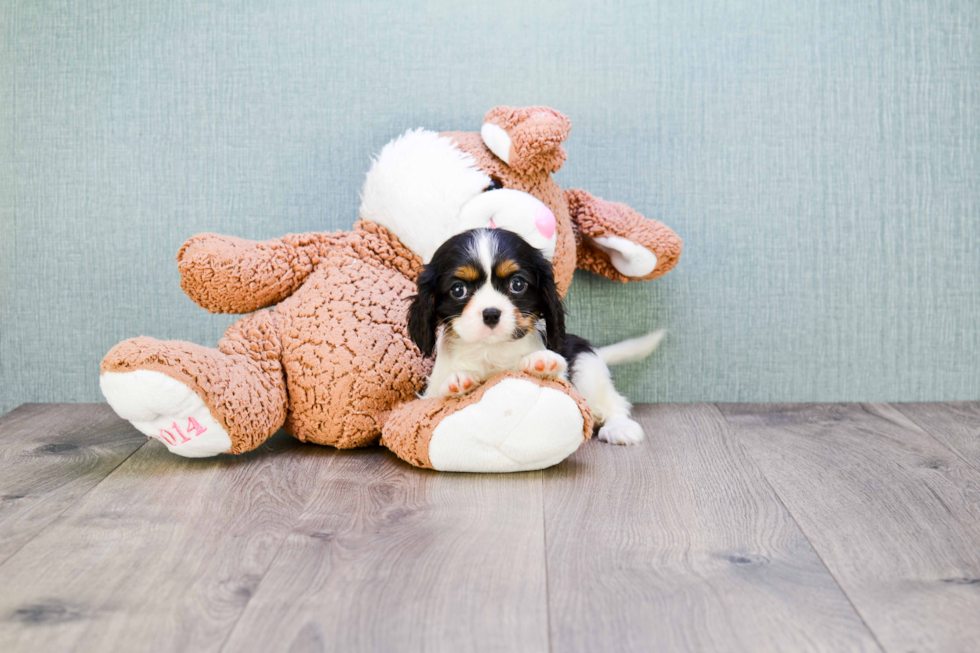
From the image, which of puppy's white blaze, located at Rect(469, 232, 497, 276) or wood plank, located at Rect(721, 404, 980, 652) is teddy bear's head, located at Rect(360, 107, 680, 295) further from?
wood plank, located at Rect(721, 404, 980, 652)

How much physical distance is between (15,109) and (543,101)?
1317 millimetres

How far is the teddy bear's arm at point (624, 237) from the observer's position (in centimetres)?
192

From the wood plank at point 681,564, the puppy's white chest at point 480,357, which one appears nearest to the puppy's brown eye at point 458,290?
the puppy's white chest at point 480,357

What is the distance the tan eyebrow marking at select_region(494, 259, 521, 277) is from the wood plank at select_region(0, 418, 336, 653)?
51 centimetres

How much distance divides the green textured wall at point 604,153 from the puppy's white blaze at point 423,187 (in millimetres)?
287

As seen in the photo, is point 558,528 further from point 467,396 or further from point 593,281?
point 593,281

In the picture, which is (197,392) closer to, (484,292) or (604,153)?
(484,292)

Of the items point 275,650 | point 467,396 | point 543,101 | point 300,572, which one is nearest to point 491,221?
point 467,396

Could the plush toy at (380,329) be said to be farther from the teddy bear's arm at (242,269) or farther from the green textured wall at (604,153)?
the green textured wall at (604,153)

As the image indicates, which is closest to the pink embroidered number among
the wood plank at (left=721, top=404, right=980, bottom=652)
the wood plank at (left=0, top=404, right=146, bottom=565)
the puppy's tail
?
the wood plank at (left=0, top=404, right=146, bottom=565)

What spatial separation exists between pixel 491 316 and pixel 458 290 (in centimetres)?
9

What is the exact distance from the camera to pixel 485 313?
1456 mm

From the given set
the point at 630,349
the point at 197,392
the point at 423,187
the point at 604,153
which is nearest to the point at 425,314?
the point at 423,187

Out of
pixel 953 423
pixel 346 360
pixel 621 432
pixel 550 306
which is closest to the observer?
pixel 550 306
